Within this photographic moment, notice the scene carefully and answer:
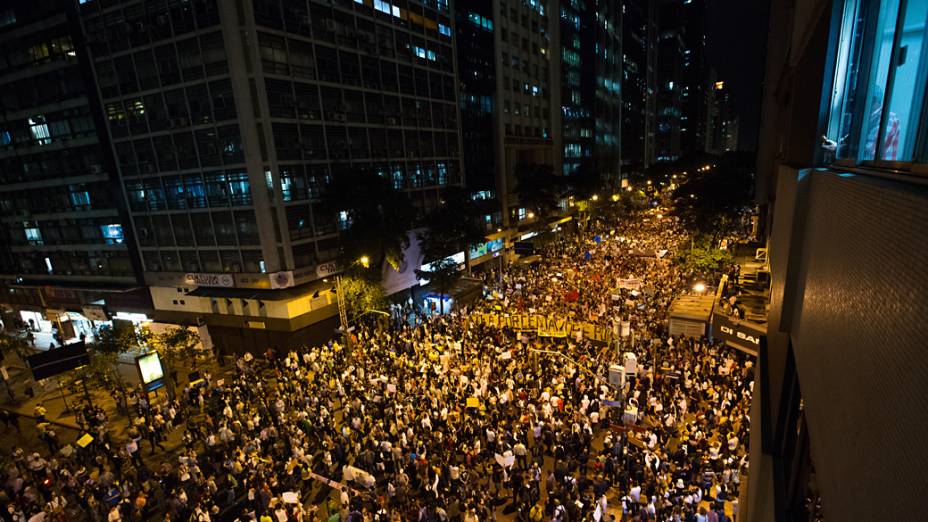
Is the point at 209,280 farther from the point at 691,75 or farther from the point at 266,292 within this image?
the point at 691,75

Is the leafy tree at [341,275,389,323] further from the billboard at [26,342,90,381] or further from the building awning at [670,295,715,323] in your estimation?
the building awning at [670,295,715,323]

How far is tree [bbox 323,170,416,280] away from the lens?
88.9 ft

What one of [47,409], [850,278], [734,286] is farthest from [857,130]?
[47,409]

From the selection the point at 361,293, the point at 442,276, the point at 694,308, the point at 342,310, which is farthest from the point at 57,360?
the point at 694,308

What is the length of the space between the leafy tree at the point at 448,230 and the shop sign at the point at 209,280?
13.4 m

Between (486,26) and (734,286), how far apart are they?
3634 centimetres

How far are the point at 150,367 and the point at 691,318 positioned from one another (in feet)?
88.3

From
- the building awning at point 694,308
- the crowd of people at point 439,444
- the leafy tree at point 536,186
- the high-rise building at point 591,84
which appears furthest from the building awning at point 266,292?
the high-rise building at point 591,84

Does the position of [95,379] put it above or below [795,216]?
below

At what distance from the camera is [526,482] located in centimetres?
1330

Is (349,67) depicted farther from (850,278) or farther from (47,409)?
(850,278)

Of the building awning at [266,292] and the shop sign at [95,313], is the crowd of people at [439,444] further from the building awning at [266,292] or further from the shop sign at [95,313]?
the shop sign at [95,313]

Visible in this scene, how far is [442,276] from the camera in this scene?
31.6 metres

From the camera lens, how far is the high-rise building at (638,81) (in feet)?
309
